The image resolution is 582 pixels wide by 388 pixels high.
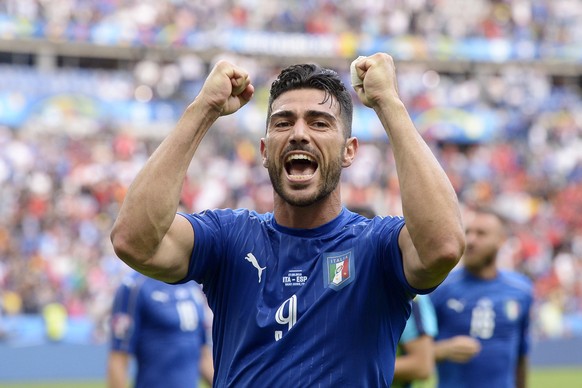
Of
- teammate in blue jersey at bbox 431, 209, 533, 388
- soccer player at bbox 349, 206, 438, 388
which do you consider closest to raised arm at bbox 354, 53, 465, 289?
soccer player at bbox 349, 206, 438, 388

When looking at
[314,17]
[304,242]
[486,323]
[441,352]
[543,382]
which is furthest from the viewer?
[314,17]

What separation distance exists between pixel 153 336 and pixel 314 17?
28.0 m

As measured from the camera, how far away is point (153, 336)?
22.6 ft

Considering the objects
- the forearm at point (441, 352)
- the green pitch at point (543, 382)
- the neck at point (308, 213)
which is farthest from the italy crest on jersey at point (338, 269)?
the green pitch at point (543, 382)

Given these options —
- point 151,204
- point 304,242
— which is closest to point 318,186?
point 304,242

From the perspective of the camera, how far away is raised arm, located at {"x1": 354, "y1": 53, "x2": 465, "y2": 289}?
3.19m

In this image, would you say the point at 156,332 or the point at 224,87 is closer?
the point at 224,87

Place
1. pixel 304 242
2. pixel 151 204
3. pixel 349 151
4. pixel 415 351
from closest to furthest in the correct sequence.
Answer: pixel 151 204, pixel 304 242, pixel 349 151, pixel 415 351

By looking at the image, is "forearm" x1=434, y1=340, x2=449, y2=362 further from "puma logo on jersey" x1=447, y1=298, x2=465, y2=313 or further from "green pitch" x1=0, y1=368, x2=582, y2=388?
"green pitch" x1=0, y1=368, x2=582, y2=388

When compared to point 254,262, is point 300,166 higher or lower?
higher

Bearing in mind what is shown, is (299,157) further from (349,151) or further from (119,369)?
(119,369)

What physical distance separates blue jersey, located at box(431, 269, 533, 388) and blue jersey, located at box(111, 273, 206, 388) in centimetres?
177

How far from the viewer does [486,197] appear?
2648cm

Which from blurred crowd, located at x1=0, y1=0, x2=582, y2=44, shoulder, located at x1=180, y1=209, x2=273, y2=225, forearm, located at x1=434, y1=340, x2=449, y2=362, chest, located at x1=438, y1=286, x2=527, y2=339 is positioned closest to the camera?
shoulder, located at x1=180, y1=209, x2=273, y2=225
